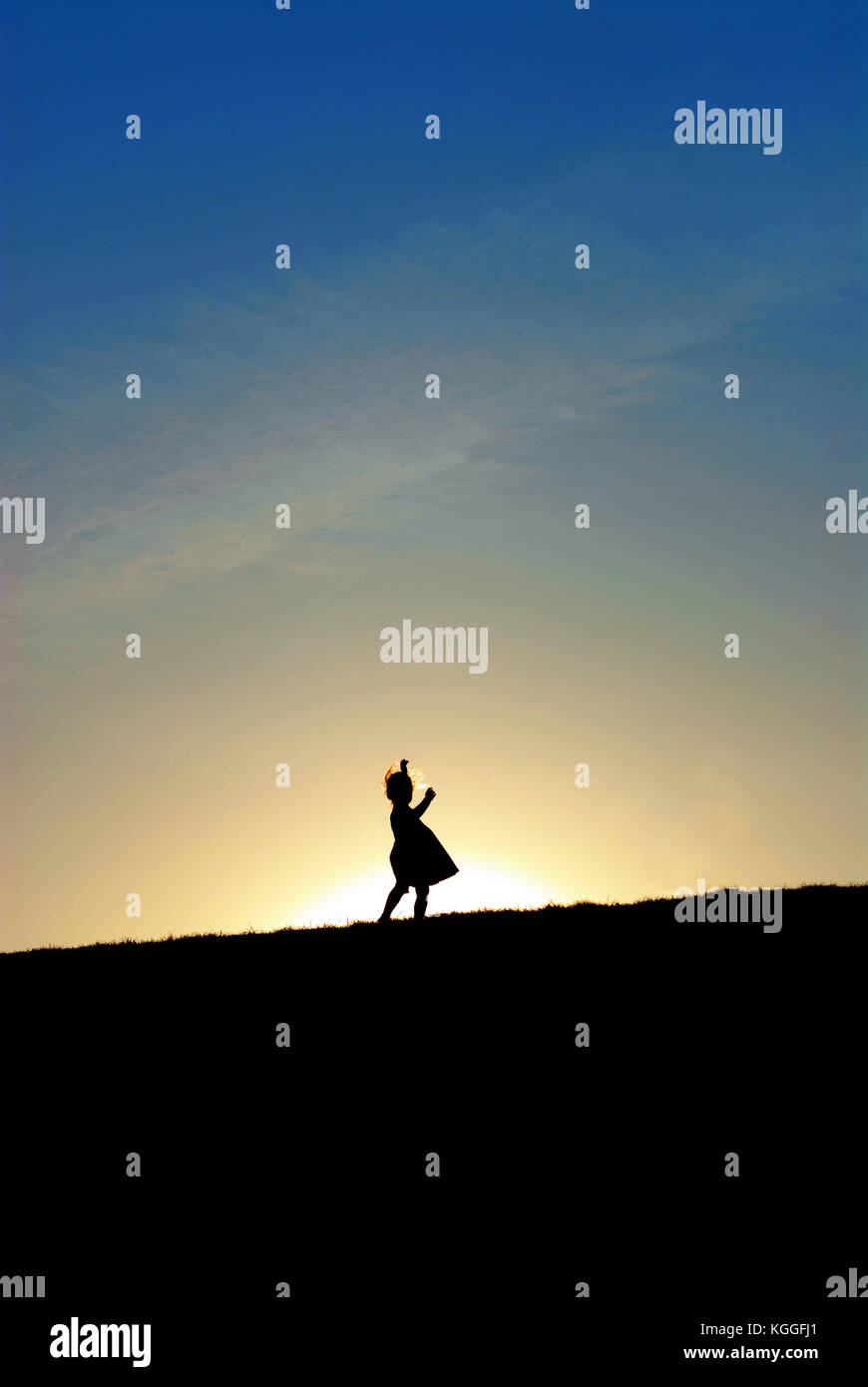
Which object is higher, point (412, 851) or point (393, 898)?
point (412, 851)

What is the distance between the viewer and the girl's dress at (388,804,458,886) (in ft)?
56.8

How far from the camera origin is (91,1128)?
11.6 meters

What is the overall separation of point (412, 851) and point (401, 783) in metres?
1.00

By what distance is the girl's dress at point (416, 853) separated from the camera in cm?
1731

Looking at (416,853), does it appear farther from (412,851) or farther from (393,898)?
(393,898)

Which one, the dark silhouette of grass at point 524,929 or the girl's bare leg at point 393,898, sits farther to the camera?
the girl's bare leg at point 393,898

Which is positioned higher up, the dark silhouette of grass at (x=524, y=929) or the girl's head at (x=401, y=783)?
the girl's head at (x=401, y=783)

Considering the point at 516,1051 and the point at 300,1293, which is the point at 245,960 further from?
the point at 300,1293

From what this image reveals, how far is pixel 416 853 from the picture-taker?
17.3 meters

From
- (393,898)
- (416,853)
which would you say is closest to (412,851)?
(416,853)

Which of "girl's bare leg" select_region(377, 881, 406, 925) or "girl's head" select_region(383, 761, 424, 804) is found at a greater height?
"girl's head" select_region(383, 761, 424, 804)

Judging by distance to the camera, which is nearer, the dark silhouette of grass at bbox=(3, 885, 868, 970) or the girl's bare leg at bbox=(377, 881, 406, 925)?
the dark silhouette of grass at bbox=(3, 885, 868, 970)
